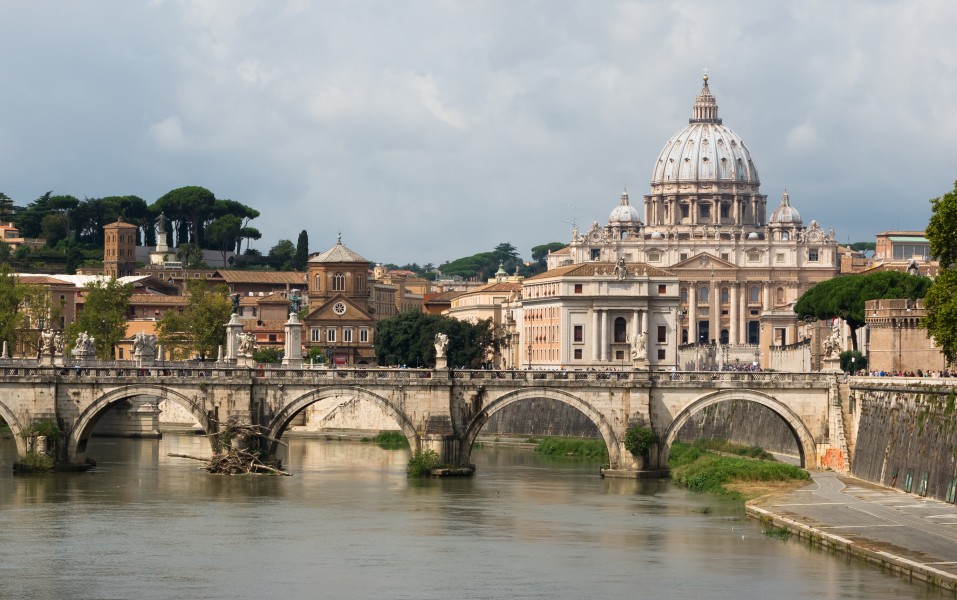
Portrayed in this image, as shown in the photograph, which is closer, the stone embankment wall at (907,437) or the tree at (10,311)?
the stone embankment wall at (907,437)

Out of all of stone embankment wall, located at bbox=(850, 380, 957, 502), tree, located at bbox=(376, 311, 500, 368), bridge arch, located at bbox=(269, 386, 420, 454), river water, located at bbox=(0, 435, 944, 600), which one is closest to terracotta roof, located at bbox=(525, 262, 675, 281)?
tree, located at bbox=(376, 311, 500, 368)

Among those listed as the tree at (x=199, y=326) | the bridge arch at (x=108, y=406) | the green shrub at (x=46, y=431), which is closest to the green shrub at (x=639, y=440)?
the bridge arch at (x=108, y=406)

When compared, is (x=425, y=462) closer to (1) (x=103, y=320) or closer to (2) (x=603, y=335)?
(1) (x=103, y=320)

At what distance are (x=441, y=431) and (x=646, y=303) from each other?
60.9m

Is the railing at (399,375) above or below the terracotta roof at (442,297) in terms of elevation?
below

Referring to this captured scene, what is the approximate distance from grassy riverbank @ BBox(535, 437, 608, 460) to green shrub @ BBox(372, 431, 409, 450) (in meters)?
6.13

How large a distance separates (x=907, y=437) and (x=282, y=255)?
13236 centimetres

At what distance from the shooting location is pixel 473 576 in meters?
48.7

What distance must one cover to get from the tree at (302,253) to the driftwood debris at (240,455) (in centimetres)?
11170

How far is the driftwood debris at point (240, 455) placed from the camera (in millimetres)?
68750

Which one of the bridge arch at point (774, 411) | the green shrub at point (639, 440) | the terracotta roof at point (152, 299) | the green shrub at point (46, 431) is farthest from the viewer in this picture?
the terracotta roof at point (152, 299)

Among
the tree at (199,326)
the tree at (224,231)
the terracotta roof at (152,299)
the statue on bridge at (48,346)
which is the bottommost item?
the statue on bridge at (48,346)

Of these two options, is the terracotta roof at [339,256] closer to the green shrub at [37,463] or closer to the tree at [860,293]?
the tree at [860,293]

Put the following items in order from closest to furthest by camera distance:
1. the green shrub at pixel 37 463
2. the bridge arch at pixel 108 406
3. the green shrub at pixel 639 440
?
the green shrub at pixel 639 440 < the green shrub at pixel 37 463 < the bridge arch at pixel 108 406
